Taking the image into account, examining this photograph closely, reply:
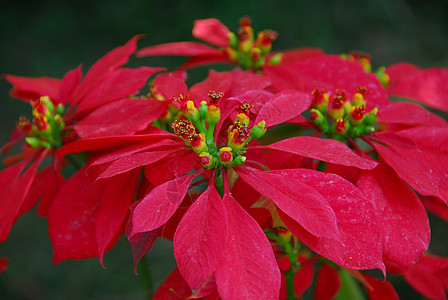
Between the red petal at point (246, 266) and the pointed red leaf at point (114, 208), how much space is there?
0.14 m

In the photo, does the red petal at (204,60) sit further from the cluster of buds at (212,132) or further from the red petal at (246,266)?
the red petal at (246,266)

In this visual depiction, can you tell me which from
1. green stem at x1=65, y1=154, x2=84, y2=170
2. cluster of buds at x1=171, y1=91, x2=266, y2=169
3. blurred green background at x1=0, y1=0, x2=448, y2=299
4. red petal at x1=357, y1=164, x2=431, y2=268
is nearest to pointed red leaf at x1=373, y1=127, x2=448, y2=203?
red petal at x1=357, y1=164, x2=431, y2=268

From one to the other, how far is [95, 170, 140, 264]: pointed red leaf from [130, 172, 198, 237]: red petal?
0.30ft

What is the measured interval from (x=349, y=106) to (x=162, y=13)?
1694mm

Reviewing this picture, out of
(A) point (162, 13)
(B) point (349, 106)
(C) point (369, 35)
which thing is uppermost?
(B) point (349, 106)

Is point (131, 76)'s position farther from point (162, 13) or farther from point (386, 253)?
point (162, 13)

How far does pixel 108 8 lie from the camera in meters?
2.08

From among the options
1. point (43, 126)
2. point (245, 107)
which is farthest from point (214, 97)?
point (43, 126)

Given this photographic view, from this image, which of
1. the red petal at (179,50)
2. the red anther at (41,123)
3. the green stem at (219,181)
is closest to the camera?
the green stem at (219,181)

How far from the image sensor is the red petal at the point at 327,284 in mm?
657

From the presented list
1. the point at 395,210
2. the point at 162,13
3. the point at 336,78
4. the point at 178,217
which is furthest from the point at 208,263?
the point at 162,13

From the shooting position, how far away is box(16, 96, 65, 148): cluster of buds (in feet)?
1.92

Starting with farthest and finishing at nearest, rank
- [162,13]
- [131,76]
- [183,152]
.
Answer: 1. [162,13]
2. [131,76]
3. [183,152]

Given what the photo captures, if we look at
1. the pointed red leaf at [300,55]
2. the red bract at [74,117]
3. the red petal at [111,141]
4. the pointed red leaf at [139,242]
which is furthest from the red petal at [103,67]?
the pointed red leaf at [300,55]
